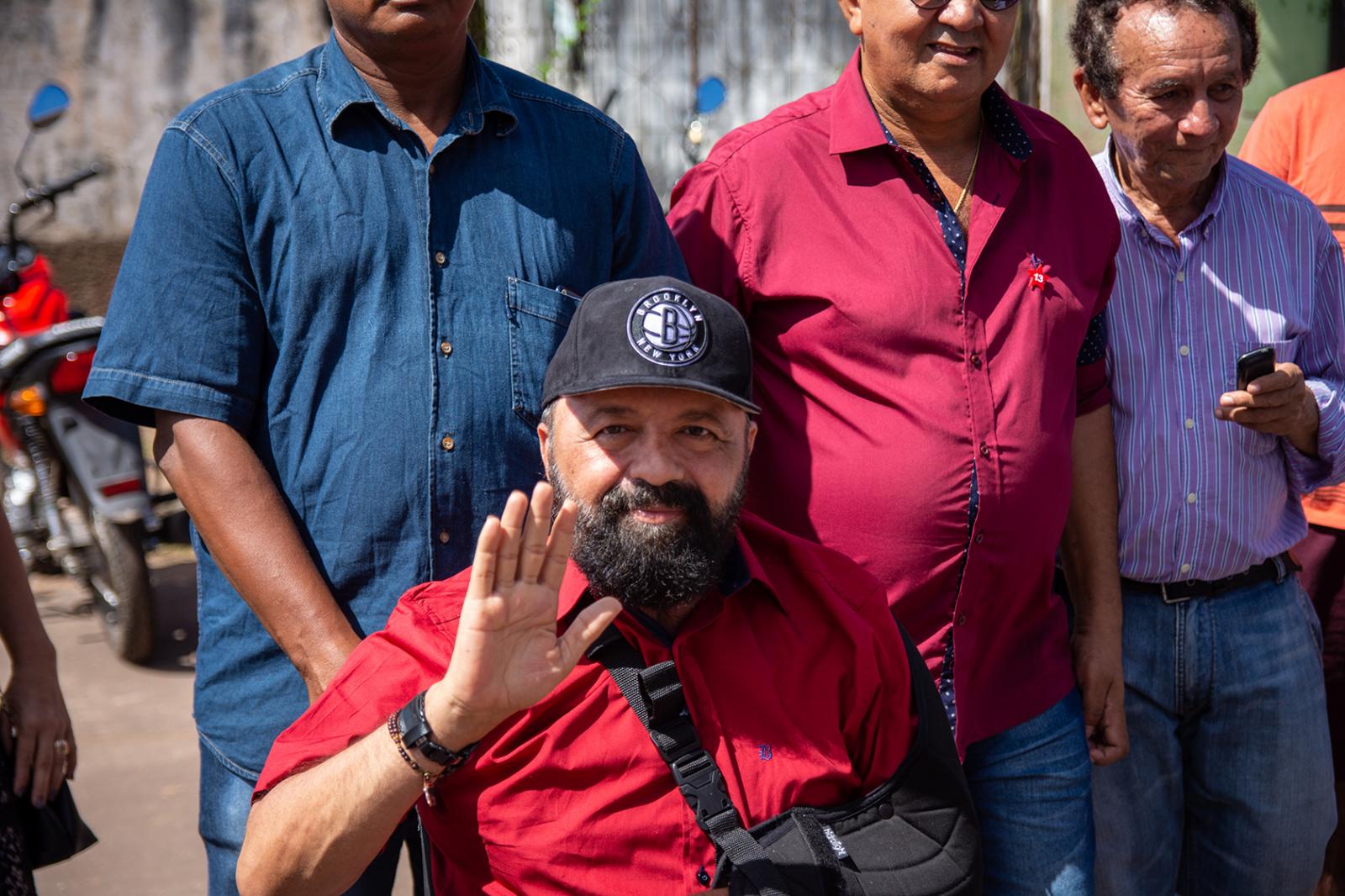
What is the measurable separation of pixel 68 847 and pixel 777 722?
123cm

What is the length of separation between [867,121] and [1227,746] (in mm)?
1471

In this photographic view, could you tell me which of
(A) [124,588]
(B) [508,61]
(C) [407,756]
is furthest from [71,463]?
(C) [407,756]

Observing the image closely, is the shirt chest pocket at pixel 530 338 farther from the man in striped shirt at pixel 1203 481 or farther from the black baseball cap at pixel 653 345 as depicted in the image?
the man in striped shirt at pixel 1203 481

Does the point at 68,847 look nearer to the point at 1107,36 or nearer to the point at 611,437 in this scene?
the point at 611,437

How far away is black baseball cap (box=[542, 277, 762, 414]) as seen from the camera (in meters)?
1.99

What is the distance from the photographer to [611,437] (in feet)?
6.80

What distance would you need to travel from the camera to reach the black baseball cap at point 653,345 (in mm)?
1994

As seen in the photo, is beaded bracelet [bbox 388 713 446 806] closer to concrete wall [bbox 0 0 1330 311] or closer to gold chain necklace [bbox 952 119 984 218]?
gold chain necklace [bbox 952 119 984 218]

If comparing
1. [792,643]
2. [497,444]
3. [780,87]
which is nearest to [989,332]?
[792,643]

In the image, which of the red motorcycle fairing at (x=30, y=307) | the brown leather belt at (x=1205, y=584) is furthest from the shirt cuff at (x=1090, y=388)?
the red motorcycle fairing at (x=30, y=307)

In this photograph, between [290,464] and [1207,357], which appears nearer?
[290,464]

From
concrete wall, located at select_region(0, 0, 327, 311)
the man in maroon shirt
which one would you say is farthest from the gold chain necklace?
concrete wall, located at select_region(0, 0, 327, 311)

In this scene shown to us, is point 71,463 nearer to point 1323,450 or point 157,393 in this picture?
point 157,393

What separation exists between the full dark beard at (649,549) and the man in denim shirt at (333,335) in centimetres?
22
